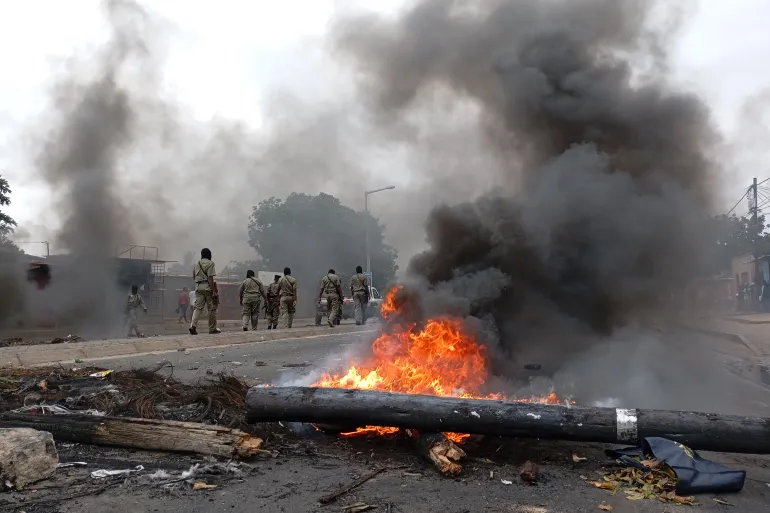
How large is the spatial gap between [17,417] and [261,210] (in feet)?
138

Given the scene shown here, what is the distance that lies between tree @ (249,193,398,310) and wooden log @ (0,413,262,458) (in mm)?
38380

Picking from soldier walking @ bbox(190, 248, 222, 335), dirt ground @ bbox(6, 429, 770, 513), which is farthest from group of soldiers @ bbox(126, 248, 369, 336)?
dirt ground @ bbox(6, 429, 770, 513)

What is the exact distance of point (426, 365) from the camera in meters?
5.96

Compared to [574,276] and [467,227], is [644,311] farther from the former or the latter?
[467,227]

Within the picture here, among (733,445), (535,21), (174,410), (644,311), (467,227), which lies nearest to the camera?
(733,445)

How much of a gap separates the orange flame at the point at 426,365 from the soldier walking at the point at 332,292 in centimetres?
917

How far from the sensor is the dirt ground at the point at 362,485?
11.3 feet

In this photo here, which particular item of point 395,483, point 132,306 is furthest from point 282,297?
point 395,483

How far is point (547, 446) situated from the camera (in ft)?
15.5

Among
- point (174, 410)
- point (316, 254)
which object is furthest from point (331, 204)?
point (174, 410)

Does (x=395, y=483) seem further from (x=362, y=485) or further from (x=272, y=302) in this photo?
(x=272, y=302)

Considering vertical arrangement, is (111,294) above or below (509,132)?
below

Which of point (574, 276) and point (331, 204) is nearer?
point (574, 276)

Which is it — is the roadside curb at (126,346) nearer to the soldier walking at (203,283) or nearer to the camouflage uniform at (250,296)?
the soldier walking at (203,283)
